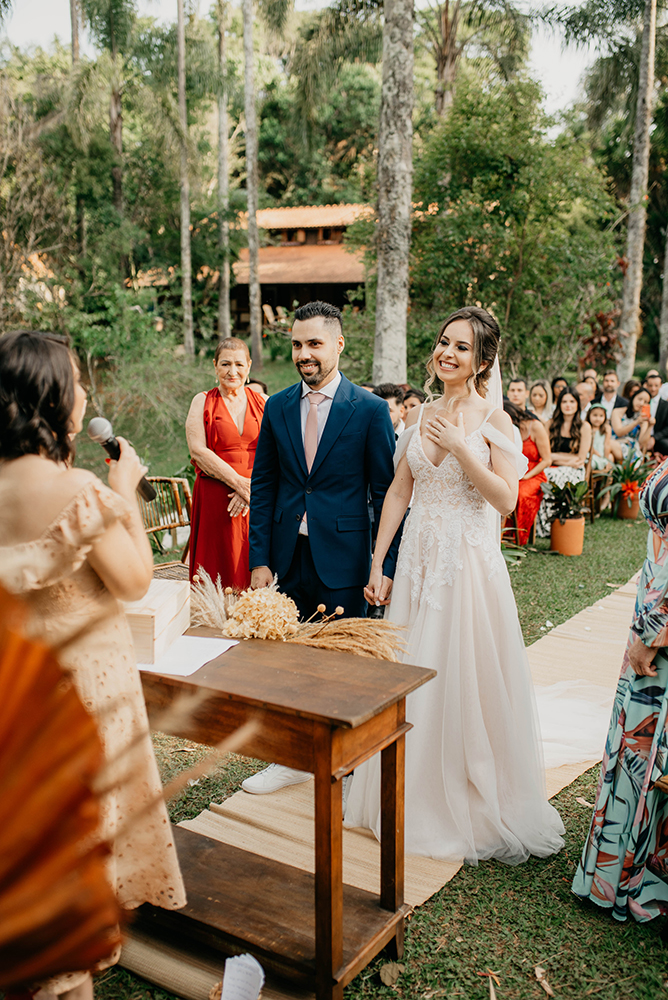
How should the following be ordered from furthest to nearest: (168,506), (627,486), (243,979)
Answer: (627,486), (168,506), (243,979)

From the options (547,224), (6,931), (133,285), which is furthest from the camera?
(133,285)

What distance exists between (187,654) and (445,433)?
4.60ft

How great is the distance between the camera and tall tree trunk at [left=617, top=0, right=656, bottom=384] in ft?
57.2

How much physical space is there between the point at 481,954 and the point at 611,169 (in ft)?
91.9

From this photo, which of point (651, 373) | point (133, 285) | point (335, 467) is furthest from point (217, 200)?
point (335, 467)

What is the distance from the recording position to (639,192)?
700 inches

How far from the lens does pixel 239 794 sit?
149 inches

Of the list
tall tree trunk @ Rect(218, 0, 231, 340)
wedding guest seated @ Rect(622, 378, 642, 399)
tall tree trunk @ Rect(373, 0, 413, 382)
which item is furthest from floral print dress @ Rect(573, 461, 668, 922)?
tall tree trunk @ Rect(218, 0, 231, 340)

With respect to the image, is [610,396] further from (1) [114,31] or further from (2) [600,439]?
(1) [114,31]

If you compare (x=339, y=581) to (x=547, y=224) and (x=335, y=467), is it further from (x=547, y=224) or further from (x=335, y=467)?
(x=547, y=224)

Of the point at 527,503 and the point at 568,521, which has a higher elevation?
the point at 527,503

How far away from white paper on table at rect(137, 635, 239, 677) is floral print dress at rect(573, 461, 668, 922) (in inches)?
56.9

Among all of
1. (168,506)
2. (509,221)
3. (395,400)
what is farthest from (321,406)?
(509,221)

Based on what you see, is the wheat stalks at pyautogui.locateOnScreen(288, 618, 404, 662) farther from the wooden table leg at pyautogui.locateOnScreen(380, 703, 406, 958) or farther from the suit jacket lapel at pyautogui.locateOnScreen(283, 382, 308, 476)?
the suit jacket lapel at pyautogui.locateOnScreen(283, 382, 308, 476)
